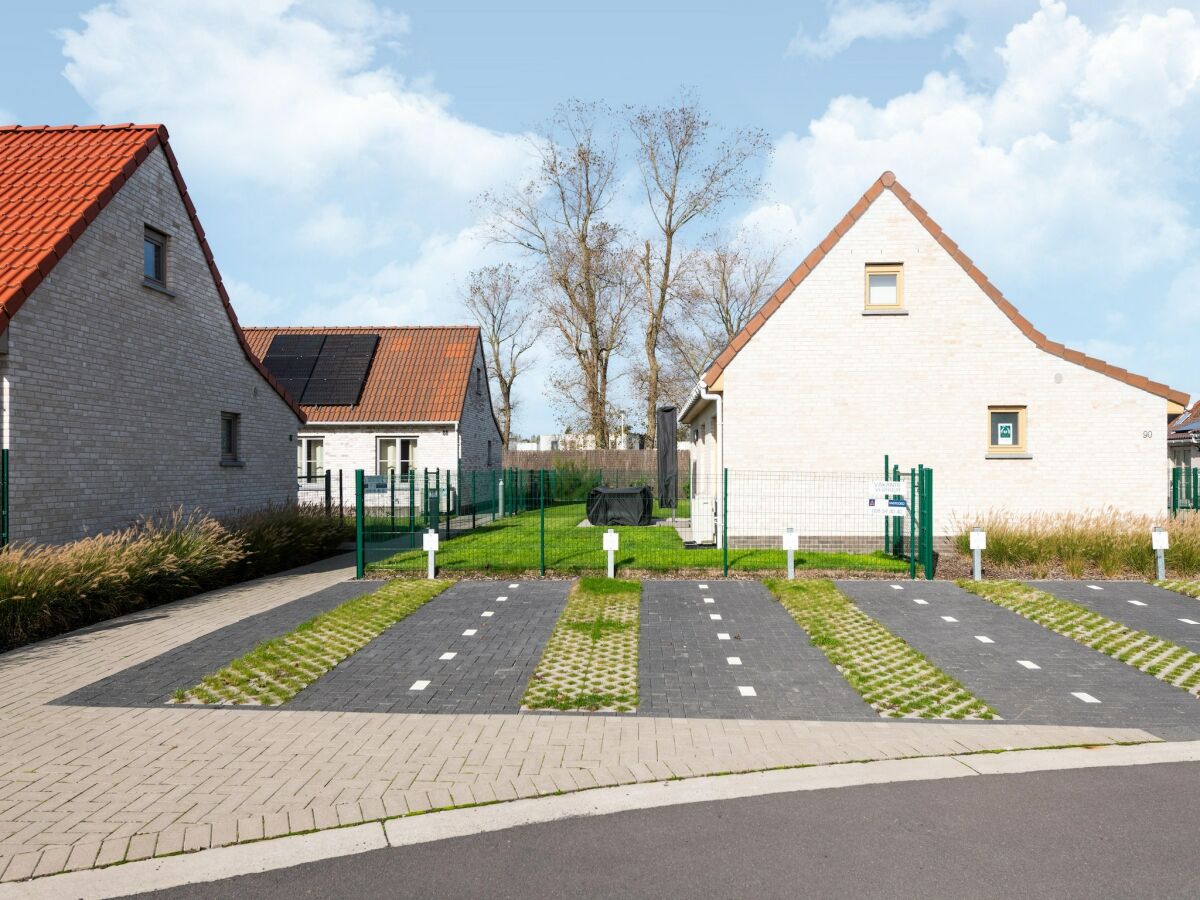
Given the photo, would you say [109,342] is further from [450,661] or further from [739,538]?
[739,538]

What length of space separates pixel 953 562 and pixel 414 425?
689 inches

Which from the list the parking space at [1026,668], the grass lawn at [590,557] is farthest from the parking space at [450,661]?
the parking space at [1026,668]

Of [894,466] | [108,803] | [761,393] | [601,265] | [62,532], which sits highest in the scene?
[601,265]

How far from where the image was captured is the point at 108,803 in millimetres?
4668

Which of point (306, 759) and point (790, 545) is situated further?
point (790, 545)

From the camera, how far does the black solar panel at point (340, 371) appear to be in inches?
1081

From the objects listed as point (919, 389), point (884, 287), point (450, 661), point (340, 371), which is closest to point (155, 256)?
point (450, 661)

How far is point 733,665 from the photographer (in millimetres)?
7777

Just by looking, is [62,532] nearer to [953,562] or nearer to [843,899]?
[843,899]

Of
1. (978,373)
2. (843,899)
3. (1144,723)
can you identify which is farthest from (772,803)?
(978,373)

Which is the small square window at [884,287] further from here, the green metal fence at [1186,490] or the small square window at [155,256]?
the small square window at [155,256]

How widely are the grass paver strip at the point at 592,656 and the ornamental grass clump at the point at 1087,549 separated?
5.96 m

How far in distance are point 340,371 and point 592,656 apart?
74.0 ft

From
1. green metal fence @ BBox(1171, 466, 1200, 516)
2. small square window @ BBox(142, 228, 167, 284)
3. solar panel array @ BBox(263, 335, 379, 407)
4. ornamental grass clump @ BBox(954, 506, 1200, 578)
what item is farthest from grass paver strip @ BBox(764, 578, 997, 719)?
solar panel array @ BBox(263, 335, 379, 407)
